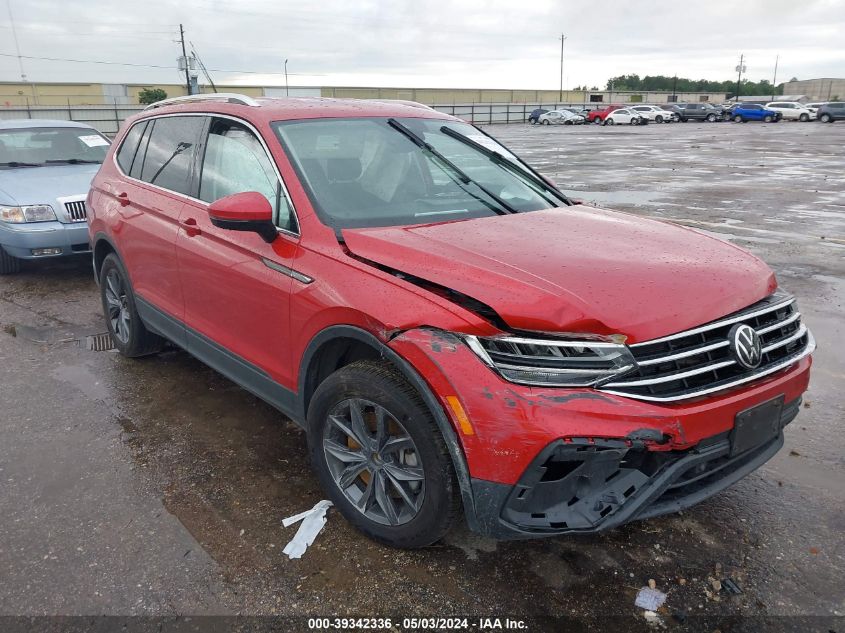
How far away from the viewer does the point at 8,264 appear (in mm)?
7895

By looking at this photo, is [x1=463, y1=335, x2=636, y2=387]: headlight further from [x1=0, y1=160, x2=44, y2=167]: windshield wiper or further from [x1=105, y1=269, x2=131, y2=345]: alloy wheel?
[x1=0, y1=160, x2=44, y2=167]: windshield wiper

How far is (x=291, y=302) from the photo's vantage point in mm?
3148

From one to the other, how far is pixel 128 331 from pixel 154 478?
75.7 inches

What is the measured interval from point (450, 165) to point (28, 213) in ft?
18.2

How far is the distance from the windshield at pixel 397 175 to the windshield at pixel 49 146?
6232mm

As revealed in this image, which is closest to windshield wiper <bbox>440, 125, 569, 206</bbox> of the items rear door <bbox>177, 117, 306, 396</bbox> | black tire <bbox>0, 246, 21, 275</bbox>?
rear door <bbox>177, 117, 306, 396</bbox>

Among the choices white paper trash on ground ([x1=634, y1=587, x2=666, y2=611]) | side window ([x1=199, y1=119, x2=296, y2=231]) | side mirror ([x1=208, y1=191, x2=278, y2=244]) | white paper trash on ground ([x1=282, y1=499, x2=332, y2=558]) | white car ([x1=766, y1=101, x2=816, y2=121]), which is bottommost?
white paper trash on ground ([x1=282, y1=499, x2=332, y2=558])

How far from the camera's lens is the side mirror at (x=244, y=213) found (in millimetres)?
3084

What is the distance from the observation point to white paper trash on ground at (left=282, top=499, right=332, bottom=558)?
9.80 ft

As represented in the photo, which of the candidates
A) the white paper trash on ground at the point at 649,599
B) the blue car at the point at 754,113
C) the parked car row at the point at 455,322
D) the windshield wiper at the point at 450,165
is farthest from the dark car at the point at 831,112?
the white paper trash on ground at the point at 649,599

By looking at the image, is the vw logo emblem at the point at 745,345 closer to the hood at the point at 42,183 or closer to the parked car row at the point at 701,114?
the hood at the point at 42,183

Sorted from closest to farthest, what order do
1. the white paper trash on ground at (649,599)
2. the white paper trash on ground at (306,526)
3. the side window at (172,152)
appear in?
the white paper trash on ground at (649,599)
the white paper trash on ground at (306,526)
the side window at (172,152)

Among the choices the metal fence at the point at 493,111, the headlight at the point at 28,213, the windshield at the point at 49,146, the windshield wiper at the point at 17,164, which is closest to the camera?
the headlight at the point at 28,213

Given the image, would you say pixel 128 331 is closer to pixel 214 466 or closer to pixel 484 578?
pixel 214 466
